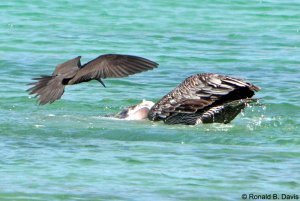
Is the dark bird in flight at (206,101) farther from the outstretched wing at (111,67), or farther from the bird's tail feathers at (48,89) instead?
the bird's tail feathers at (48,89)

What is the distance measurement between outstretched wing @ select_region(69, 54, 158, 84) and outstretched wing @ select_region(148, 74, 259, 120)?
1.35ft

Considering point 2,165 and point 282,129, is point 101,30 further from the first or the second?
point 2,165

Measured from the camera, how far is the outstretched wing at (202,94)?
40.1ft

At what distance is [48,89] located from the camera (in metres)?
12.6

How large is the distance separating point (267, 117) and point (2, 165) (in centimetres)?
408

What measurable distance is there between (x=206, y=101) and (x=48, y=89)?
65.2 inches

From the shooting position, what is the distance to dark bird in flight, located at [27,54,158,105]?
1244 centimetres

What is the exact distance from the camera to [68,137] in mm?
11688

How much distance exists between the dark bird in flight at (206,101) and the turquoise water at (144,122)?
16 cm
